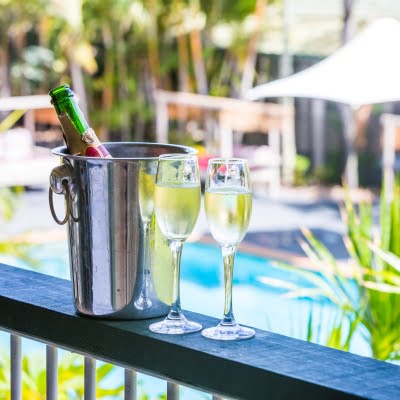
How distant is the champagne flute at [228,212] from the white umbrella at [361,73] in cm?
379

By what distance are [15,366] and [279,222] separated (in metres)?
7.38

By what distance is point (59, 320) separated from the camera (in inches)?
41.6

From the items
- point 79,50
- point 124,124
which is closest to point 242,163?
→ point 79,50

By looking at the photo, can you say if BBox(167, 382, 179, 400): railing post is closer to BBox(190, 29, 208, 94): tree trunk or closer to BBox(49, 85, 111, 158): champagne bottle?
BBox(49, 85, 111, 158): champagne bottle

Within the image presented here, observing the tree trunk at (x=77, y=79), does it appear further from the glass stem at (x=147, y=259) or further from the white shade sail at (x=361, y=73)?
the glass stem at (x=147, y=259)

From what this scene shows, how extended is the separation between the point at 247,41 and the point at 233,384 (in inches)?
428

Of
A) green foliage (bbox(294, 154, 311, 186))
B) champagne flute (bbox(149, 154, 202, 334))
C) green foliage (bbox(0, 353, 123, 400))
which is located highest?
champagne flute (bbox(149, 154, 202, 334))

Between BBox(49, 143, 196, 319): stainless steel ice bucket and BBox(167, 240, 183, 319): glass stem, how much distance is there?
3cm

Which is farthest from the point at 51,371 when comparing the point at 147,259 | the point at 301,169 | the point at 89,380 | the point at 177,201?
the point at 301,169

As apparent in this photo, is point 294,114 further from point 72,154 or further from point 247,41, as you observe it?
point 72,154

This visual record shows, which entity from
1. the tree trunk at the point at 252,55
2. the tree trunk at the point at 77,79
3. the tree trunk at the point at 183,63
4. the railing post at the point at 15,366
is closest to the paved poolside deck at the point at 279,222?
the tree trunk at the point at 77,79

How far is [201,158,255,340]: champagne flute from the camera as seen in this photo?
3.04ft

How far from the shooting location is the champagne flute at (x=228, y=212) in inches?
36.5

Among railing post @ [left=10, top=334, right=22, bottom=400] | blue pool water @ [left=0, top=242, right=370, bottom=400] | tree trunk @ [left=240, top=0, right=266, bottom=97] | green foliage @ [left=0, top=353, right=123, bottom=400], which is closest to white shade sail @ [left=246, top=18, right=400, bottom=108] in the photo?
blue pool water @ [left=0, top=242, right=370, bottom=400]
